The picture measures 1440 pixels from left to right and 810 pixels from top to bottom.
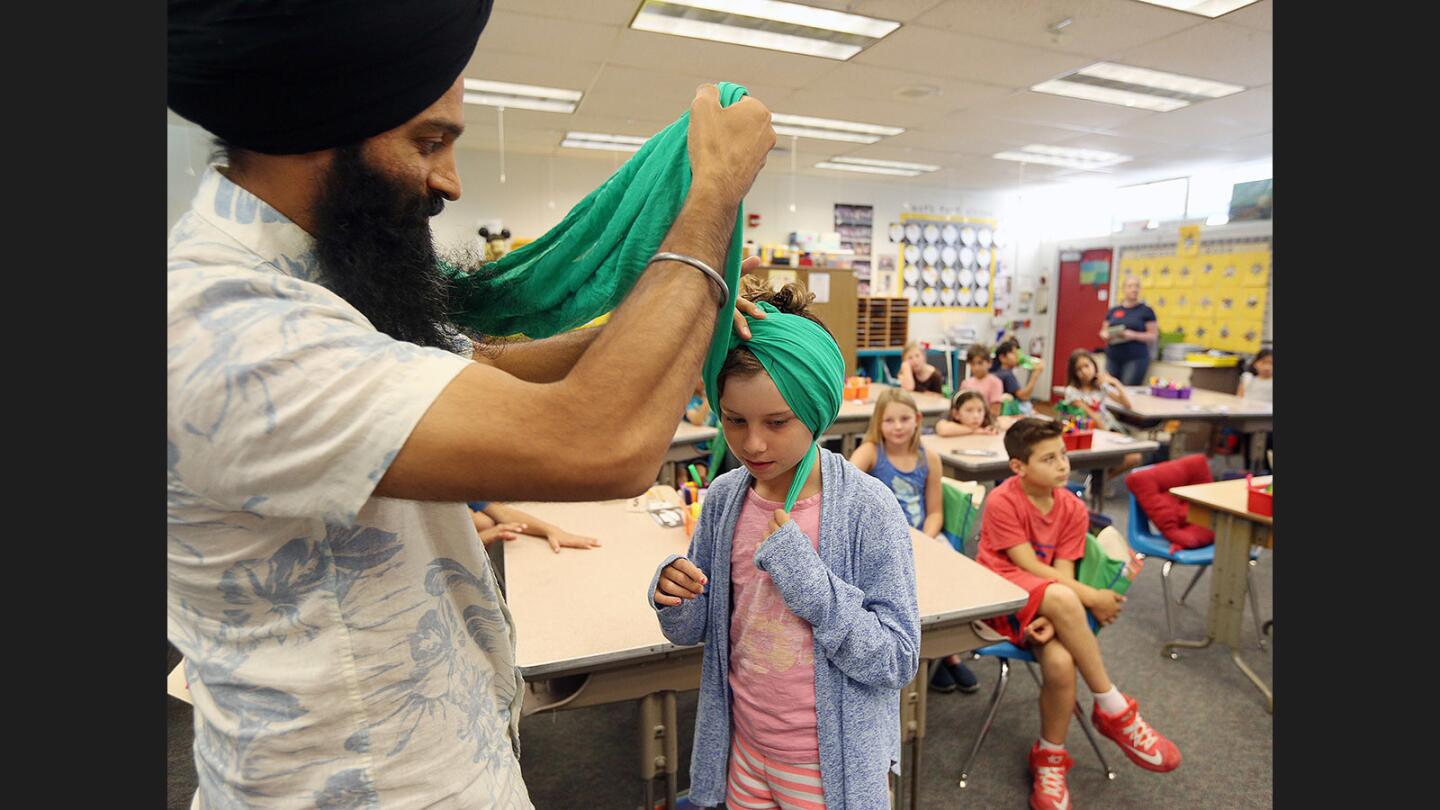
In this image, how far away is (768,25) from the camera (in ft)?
13.6

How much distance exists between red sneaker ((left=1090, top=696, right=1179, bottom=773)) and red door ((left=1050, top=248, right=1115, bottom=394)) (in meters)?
8.59

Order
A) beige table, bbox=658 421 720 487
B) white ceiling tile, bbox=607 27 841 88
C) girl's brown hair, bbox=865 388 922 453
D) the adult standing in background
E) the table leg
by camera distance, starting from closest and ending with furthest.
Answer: the table leg
girl's brown hair, bbox=865 388 922 453
beige table, bbox=658 421 720 487
white ceiling tile, bbox=607 27 841 88
the adult standing in background

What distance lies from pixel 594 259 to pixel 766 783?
3.35ft

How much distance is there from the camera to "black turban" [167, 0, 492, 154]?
578 millimetres

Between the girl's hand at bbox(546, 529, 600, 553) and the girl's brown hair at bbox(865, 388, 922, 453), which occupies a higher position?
the girl's brown hair at bbox(865, 388, 922, 453)

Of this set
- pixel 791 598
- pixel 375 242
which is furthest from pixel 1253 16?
pixel 375 242

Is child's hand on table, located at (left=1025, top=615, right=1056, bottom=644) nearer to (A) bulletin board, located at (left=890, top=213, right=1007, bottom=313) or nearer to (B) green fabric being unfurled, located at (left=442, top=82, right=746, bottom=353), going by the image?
(B) green fabric being unfurled, located at (left=442, top=82, right=746, bottom=353)

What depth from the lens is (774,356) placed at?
1.18m

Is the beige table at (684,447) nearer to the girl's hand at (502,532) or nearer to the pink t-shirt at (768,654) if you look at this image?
the girl's hand at (502,532)

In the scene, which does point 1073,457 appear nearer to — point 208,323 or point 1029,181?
point 208,323

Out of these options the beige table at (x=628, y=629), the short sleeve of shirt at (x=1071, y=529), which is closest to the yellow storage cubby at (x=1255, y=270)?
the short sleeve of shirt at (x=1071, y=529)

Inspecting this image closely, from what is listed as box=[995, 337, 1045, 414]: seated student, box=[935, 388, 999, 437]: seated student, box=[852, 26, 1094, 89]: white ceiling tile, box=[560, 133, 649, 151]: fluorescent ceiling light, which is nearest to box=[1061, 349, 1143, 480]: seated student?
box=[995, 337, 1045, 414]: seated student

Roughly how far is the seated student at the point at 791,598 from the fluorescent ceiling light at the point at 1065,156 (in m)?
6.77

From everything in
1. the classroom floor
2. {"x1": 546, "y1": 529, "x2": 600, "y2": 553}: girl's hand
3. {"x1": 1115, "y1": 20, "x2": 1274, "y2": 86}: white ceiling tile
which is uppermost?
{"x1": 1115, "y1": 20, "x2": 1274, "y2": 86}: white ceiling tile
